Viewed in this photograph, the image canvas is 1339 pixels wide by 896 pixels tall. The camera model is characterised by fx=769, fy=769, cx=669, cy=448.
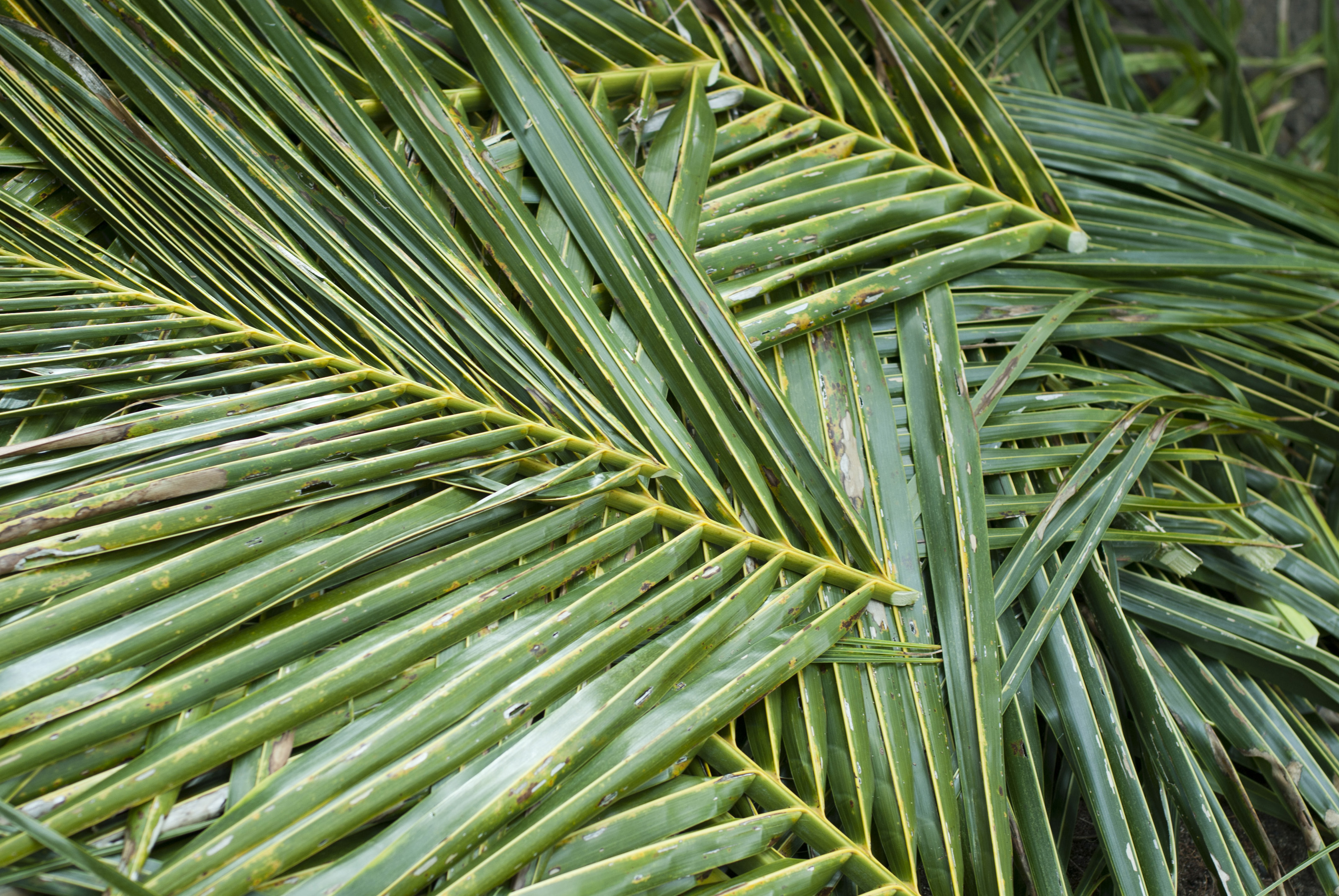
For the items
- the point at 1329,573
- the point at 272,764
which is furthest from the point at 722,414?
Answer: the point at 1329,573

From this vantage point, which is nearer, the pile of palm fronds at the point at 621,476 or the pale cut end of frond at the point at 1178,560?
the pile of palm fronds at the point at 621,476

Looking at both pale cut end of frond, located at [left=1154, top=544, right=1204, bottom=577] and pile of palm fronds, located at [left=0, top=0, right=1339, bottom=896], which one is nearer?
pile of palm fronds, located at [left=0, top=0, right=1339, bottom=896]

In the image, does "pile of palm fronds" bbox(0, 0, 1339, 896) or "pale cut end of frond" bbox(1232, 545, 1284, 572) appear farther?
"pale cut end of frond" bbox(1232, 545, 1284, 572)

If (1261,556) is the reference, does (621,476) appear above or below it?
above

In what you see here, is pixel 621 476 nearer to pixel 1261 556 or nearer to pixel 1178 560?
pixel 1178 560

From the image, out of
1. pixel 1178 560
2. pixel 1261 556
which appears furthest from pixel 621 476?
pixel 1261 556
